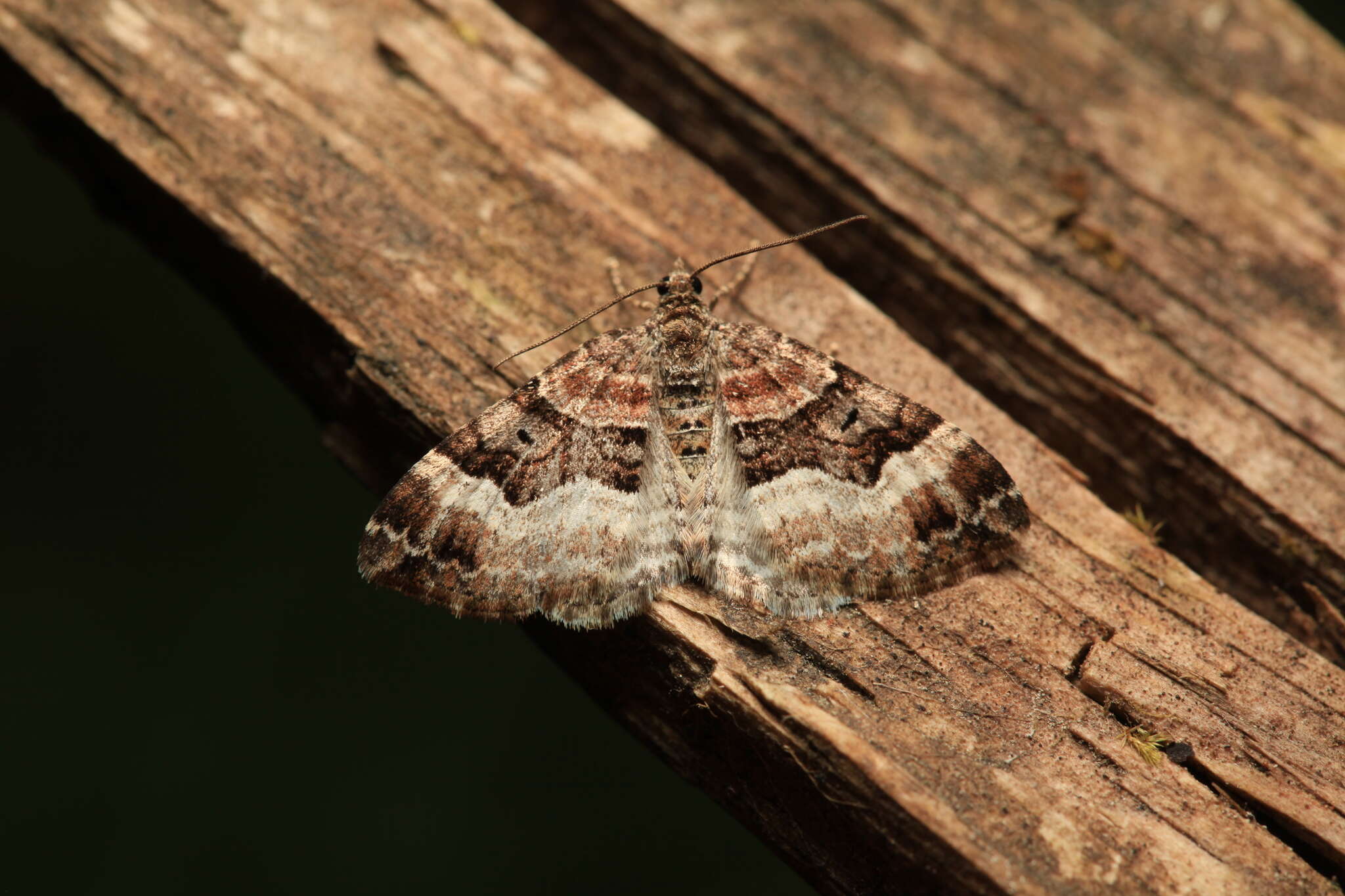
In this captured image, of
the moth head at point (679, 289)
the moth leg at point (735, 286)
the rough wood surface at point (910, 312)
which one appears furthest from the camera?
the moth leg at point (735, 286)

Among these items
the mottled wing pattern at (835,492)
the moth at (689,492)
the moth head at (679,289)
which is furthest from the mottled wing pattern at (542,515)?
the moth head at (679,289)

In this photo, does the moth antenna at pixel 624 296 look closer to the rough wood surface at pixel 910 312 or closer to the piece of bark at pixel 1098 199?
the rough wood surface at pixel 910 312

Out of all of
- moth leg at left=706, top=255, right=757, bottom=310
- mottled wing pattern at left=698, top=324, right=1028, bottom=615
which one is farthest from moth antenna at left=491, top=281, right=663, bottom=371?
mottled wing pattern at left=698, top=324, right=1028, bottom=615

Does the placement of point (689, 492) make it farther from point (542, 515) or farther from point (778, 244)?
point (778, 244)

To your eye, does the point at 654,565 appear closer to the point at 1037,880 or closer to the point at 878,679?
the point at 878,679

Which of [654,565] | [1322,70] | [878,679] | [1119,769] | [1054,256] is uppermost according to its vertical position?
[1322,70]

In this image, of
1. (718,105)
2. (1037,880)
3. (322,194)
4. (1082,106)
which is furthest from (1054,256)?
(322,194)

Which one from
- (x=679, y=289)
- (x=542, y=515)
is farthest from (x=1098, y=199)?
(x=542, y=515)
